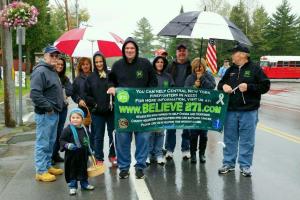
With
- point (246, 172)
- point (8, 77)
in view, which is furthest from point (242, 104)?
point (8, 77)

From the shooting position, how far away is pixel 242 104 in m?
6.62

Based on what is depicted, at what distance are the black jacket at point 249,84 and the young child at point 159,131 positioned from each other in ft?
3.83

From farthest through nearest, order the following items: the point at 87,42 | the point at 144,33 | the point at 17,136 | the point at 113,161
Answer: the point at 144,33
the point at 17,136
the point at 87,42
the point at 113,161

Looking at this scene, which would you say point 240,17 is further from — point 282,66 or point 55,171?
point 55,171

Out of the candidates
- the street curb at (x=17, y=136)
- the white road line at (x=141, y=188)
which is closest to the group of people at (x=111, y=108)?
the white road line at (x=141, y=188)

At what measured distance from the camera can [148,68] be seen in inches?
257

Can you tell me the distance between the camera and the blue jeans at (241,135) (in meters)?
6.64

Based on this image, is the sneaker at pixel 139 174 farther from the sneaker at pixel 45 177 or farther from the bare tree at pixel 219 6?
the bare tree at pixel 219 6

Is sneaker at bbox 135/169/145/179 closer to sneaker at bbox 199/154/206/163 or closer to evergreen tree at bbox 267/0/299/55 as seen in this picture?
sneaker at bbox 199/154/206/163

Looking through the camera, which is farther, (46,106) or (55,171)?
(55,171)

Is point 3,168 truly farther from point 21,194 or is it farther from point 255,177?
point 255,177

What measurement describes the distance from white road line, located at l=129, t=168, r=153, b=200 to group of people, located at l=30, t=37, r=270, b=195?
128 mm

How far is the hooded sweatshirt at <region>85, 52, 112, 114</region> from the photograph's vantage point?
7027 millimetres

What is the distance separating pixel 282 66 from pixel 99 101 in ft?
130
